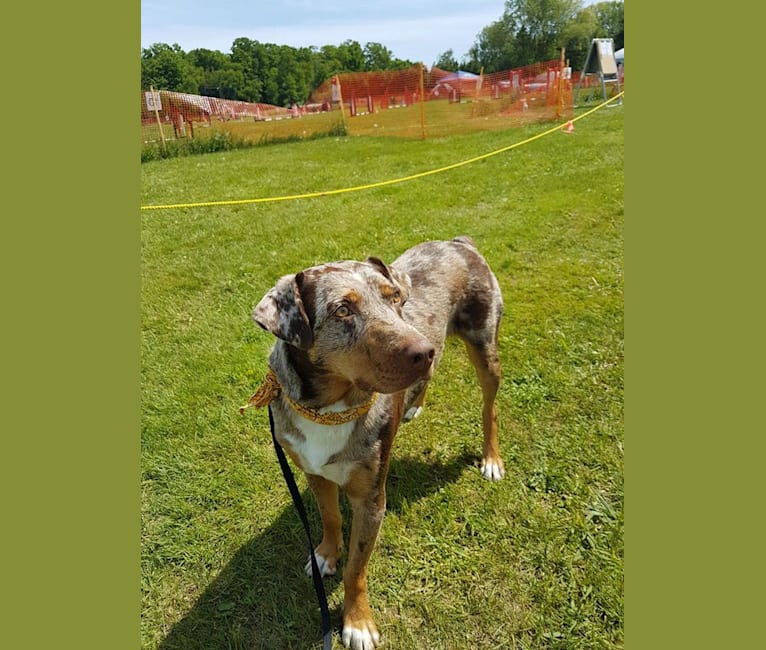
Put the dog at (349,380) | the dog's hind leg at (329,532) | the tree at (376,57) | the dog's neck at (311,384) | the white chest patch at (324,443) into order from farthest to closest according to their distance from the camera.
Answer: the tree at (376,57) < the dog's hind leg at (329,532) < the white chest patch at (324,443) < the dog's neck at (311,384) < the dog at (349,380)

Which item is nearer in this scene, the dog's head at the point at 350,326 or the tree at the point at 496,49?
the dog's head at the point at 350,326

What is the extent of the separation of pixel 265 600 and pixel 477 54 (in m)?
97.7

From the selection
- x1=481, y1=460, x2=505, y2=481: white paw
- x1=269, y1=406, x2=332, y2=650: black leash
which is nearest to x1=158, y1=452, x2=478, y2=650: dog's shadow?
x1=269, y1=406, x2=332, y2=650: black leash

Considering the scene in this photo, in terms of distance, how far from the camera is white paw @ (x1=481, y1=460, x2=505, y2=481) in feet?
14.7

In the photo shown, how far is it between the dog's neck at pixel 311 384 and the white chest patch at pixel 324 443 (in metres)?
0.07

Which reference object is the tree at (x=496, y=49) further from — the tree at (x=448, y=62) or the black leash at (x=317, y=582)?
the black leash at (x=317, y=582)

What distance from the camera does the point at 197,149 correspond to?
21.9 metres

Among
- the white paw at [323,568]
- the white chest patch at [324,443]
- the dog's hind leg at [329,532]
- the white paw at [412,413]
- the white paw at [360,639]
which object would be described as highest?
the white chest patch at [324,443]

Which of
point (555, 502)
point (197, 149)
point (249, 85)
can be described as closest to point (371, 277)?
point (555, 502)

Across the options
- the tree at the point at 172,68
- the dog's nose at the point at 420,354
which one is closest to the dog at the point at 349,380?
the dog's nose at the point at 420,354

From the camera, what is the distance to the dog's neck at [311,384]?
9.66 ft

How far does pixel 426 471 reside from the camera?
4598 mm

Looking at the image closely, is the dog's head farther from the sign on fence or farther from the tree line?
the tree line

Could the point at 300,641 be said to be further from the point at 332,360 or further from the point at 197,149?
the point at 197,149
